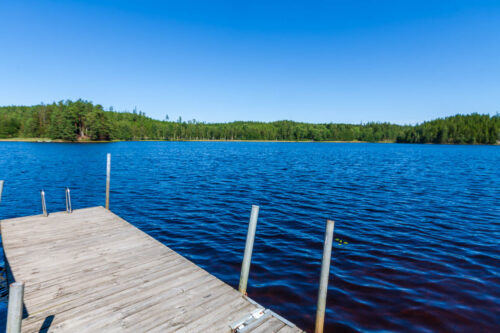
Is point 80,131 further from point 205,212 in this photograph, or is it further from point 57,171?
point 205,212

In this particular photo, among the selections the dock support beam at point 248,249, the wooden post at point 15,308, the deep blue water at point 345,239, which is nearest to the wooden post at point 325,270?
the deep blue water at point 345,239

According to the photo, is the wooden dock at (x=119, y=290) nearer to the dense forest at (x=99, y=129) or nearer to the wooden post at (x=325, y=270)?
the wooden post at (x=325, y=270)

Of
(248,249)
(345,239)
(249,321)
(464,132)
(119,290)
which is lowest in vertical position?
(345,239)

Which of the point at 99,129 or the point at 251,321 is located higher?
the point at 99,129

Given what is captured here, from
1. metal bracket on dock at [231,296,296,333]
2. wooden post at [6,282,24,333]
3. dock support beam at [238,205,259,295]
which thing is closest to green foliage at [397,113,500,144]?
dock support beam at [238,205,259,295]

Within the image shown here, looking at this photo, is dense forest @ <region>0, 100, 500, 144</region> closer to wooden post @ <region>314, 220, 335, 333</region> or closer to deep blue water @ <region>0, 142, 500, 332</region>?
deep blue water @ <region>0, 142, 500, 332</region>

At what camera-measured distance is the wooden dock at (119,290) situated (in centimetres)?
475

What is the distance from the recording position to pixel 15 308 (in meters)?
3.35

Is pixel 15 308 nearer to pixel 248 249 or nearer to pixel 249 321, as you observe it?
pixel 249 321

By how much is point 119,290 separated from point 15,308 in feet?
8.83

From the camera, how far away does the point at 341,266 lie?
9.24 metres

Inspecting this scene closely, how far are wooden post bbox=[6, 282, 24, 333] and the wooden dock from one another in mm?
1429

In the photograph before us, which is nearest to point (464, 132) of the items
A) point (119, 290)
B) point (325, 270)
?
point (325, 270)

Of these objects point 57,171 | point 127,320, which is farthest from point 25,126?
point 127,320
